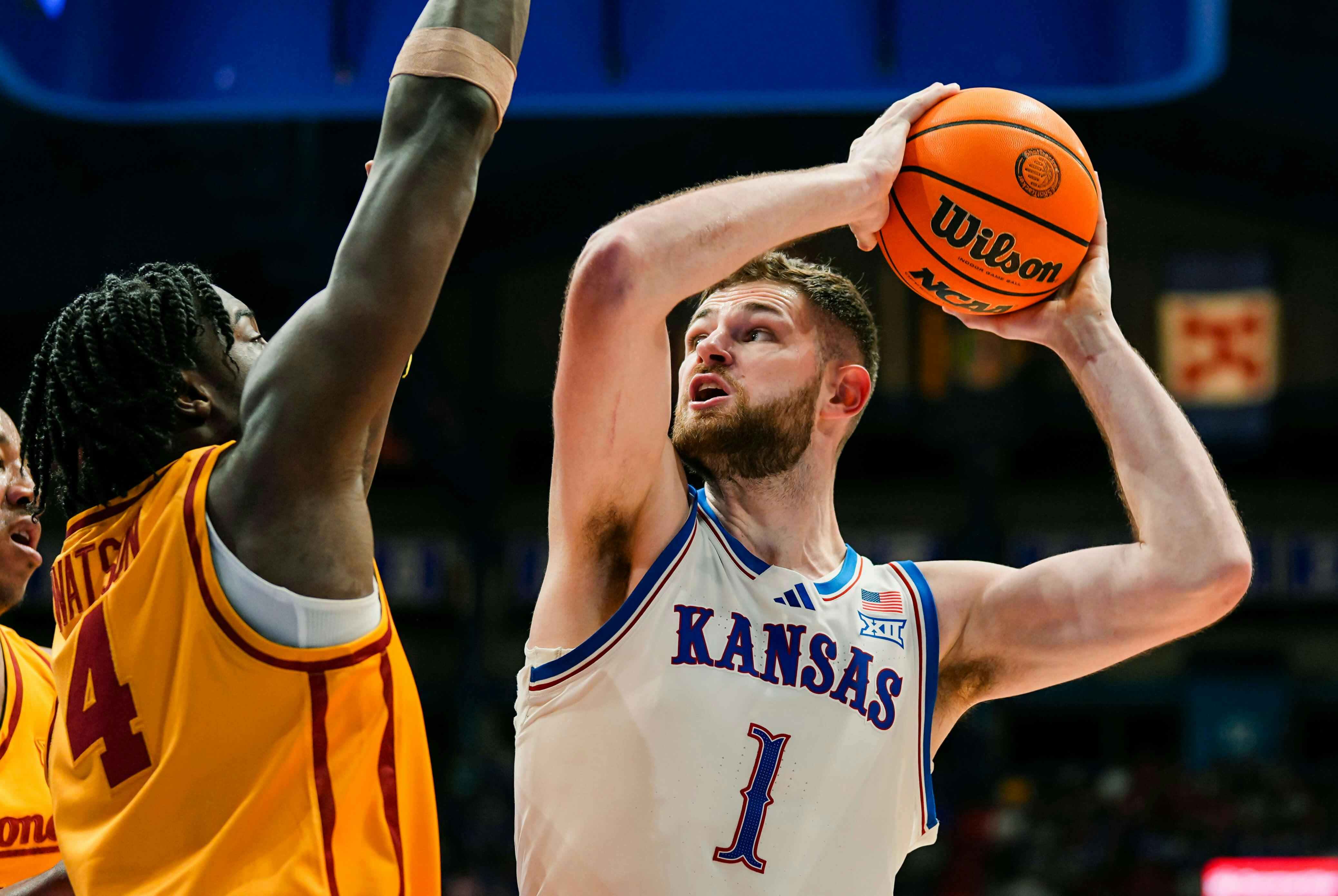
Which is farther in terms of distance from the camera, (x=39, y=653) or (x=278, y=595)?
(x=39, y=653)

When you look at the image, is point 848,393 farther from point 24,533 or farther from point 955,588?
point 24,533

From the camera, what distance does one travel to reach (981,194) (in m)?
3.17

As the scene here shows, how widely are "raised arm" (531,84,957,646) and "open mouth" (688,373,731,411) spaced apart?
7.6 inches

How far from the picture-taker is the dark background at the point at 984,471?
38.2 ft

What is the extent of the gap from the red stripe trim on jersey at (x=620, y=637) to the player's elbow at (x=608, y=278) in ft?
1.97

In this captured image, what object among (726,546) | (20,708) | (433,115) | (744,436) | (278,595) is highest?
(433,115)

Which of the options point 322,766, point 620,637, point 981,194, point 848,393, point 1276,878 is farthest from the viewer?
point 1276,878

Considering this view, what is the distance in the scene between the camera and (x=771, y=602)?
3.03 meters

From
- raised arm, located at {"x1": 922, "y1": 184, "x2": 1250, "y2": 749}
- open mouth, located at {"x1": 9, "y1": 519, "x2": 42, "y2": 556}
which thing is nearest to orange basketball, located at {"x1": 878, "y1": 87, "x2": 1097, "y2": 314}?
raised arm, located at {"x1": 922, "y1": 184, "x2": 1250, "y2": 749}

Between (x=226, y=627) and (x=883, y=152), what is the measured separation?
1.86m

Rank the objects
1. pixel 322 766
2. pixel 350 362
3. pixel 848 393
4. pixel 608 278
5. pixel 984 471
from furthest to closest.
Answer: pixel 984 471 < pixel 848 393 < pixel 608 278 < pixel 322 766 < pixel 350 362

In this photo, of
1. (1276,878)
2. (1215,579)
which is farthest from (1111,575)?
(1276,878)

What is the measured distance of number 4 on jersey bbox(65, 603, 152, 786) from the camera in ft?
7.02

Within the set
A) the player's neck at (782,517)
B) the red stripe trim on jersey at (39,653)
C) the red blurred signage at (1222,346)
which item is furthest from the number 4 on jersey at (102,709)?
the red blurred signage at (1222,346)
